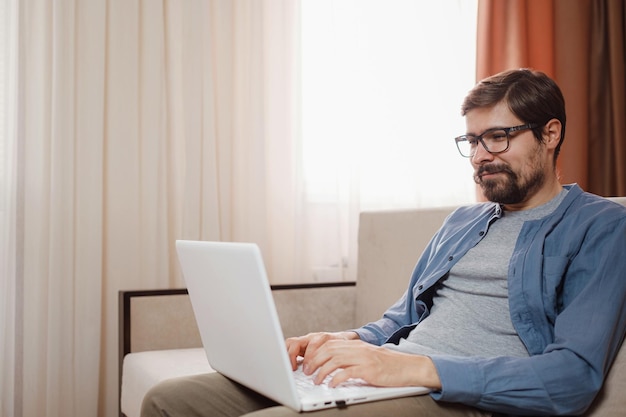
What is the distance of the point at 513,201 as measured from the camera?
136 centimetres

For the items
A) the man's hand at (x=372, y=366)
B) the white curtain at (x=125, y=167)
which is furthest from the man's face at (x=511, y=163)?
the white curtain at (x=125, y=167)

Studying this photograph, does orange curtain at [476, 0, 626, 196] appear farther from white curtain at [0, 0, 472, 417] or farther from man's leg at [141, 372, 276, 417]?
man's leg at [141, 372, 276, 417]

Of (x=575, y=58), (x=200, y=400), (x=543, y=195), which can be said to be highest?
(x=575, y=58)

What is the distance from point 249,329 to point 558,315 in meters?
0.52

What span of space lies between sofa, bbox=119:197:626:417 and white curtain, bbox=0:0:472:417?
1.07ft

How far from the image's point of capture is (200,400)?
1222 millimetres

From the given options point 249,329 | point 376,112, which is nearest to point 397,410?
point 249,329

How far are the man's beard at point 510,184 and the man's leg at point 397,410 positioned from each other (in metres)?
0.44

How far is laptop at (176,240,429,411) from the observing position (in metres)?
0.98

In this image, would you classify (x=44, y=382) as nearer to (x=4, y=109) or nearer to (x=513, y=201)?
(x=4, y=109)

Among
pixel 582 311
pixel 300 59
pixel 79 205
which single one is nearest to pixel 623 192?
pixel 300 59

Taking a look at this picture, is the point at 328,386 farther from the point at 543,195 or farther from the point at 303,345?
the point at 543,195

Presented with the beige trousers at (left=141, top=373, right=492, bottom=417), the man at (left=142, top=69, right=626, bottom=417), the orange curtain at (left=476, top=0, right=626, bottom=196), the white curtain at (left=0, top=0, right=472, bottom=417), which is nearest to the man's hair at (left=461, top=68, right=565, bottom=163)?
the man at (left=142, top=69, right=626, bottom=417)

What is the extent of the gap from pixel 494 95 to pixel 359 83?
1514 mm
